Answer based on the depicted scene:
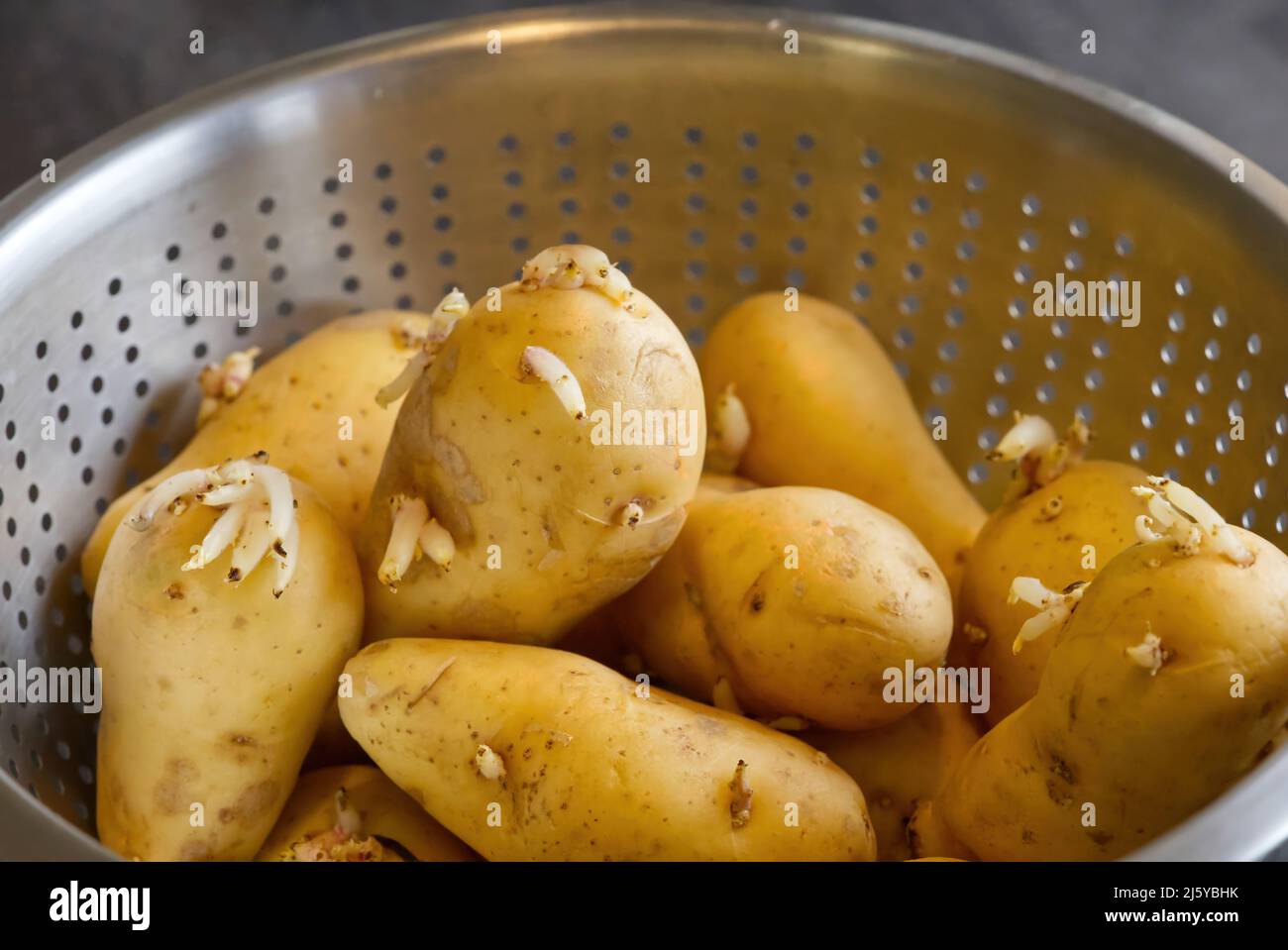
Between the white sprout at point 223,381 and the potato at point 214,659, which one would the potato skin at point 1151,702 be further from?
the white sprout at point 223,381

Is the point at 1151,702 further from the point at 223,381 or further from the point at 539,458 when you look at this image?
the point at 223,381

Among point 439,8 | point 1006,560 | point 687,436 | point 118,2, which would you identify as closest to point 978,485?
point 1006,560

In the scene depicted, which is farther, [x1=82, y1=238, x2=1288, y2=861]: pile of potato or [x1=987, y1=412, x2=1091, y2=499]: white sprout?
[x1=987, y1=412, x2=1091, y2=499]: white sprout

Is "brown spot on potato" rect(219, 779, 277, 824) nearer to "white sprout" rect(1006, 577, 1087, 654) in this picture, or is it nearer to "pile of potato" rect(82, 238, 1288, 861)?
"pile of potato" rect(82, 238, 1288, 861)

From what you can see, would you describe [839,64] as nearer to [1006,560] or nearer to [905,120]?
[905,120]

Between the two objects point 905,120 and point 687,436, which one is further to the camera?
point 905,120

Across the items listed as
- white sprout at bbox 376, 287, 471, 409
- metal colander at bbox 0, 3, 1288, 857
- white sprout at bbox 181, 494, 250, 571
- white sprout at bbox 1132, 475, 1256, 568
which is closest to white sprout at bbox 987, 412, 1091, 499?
metal colander at bbox 0, 3, 1288, 857
